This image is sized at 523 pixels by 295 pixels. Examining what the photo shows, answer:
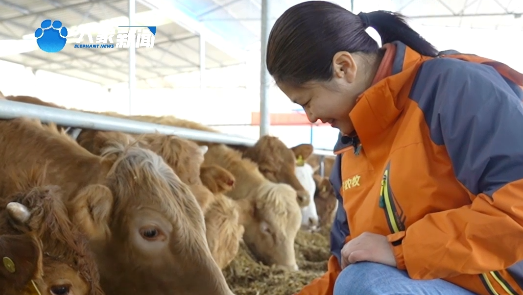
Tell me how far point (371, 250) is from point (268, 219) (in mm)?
3294

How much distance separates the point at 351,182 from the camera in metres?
1.83

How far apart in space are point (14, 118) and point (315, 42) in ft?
6.15

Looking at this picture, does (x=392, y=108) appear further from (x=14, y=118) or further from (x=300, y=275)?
(x=300, y=275)

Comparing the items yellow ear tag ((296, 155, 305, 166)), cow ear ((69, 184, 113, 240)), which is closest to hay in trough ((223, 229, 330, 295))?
yellow ear tag ((296, 155, 305, 166))

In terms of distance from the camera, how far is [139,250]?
2.26 metres

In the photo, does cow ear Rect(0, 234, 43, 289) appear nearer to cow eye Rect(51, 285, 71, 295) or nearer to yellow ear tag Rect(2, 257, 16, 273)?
yellow ear tag Rect(2, 257, 16, 273)

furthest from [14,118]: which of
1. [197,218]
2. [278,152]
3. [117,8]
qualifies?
[117,8]

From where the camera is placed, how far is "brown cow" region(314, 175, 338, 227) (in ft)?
25.9

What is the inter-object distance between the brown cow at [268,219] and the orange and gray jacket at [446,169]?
9.79 ft

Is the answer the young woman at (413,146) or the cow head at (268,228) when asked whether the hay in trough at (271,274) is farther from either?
the young woman at (413,146)

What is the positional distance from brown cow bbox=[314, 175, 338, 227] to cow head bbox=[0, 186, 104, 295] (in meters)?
6.10

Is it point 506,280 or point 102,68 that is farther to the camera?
point 102,68

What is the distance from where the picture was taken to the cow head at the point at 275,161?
5574 millimetres

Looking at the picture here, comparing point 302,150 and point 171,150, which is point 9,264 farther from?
point 302,150
